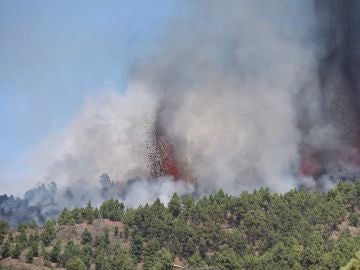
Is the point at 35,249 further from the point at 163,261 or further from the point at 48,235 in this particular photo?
the point at 163,261

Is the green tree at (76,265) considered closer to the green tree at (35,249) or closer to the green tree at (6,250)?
the green tree at (35,249)

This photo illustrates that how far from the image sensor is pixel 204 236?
110438 millimetres

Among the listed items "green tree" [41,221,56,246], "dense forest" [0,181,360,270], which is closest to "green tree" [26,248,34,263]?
"dense forest" [0,181,360,270]

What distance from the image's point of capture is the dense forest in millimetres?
97938

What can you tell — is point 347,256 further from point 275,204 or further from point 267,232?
point 275,204

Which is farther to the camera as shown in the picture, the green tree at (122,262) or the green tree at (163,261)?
the green tree at (122,262)

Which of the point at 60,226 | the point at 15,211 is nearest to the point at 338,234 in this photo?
the point at 60,226

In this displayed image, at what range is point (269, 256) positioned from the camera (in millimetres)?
97812

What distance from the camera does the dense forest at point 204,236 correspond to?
321 ft

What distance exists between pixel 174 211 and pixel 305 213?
79.8ft

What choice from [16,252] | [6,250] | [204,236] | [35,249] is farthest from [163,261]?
[6,250]

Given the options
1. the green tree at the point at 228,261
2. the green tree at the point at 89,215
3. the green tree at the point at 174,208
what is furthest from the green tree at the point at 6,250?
the green tree at the point at 228,261

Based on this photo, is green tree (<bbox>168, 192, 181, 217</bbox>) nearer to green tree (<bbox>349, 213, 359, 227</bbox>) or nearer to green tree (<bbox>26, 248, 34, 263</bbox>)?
green tree (<bbox>26, 248, 34, 263</bbox>)

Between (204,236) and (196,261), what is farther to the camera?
(204,236)
